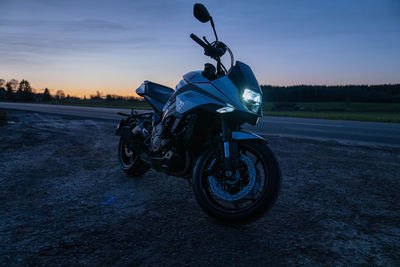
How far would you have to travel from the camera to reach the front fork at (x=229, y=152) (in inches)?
103

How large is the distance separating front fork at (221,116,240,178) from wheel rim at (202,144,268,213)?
8cm

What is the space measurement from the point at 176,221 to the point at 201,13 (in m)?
2.06

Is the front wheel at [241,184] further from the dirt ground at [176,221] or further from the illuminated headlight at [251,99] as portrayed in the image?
the illuminated headlight at [251,99]

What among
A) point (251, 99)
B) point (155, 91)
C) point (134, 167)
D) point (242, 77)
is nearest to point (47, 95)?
point (134, 167)

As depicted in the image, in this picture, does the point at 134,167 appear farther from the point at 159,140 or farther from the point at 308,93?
the point at 308,93

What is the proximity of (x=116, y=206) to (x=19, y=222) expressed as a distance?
891 millimetres

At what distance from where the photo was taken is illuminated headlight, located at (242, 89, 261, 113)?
2.73 m

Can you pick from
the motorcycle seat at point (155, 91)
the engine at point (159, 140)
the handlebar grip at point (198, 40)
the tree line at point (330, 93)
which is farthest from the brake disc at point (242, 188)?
the tree line at point (330, 93)

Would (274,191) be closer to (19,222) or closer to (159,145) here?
(159,145)

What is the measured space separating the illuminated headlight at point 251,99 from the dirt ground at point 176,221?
3.56ft

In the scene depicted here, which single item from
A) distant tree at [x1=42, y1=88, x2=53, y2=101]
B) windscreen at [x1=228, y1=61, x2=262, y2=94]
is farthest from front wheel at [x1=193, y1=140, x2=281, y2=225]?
distant tree at [x1=42, y1=88, x2=53, y2=101]

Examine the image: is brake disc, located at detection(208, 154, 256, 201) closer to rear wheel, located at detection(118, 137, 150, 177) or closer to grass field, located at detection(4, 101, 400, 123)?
rear wheel, located at detection(118, 137, 150, 177)

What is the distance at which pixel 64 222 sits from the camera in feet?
8.87

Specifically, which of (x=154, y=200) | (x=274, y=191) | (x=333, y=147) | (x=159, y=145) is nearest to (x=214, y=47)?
(x=159, y=145)
